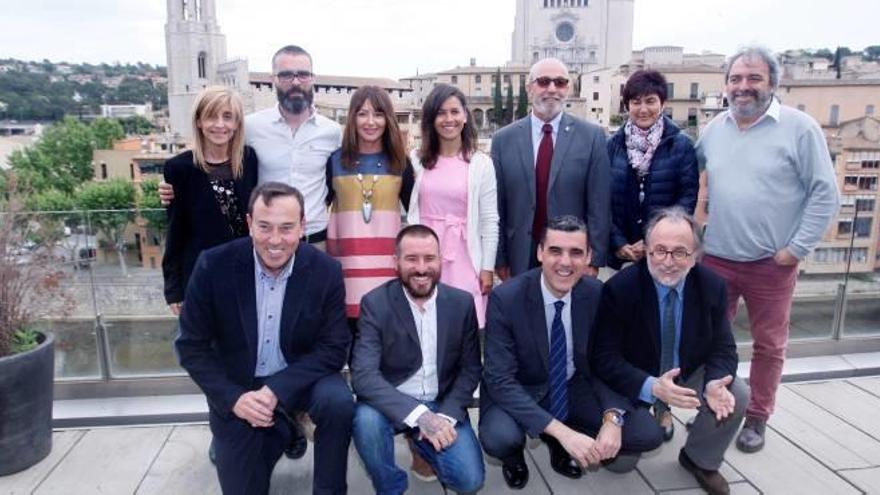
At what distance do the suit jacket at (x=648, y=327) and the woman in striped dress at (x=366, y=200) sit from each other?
0.91 meters

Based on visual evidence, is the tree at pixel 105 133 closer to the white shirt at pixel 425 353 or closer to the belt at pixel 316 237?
the belt at pixel 316 237

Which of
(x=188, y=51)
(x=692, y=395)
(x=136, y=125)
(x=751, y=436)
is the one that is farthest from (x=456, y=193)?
(x=136, y=125)

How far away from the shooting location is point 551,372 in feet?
7.70

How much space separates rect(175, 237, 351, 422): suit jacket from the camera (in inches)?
83.2

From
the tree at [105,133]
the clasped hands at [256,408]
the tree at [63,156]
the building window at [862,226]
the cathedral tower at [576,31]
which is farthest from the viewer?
the cathedral tower at [576,31]

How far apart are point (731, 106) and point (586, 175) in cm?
67

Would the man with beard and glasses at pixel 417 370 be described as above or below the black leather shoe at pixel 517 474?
above

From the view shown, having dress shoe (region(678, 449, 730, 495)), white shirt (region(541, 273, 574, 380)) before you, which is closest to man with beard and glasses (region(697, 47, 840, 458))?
dress shoe (region(678, 449, 730, 495))

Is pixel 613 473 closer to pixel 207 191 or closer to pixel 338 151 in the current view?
pixel 338 151

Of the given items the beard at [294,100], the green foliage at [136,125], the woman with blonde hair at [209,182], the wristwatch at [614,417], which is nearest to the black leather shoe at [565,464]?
the wristwatch at [614,417]

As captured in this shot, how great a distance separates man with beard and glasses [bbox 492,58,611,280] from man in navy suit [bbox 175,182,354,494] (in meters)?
0.91

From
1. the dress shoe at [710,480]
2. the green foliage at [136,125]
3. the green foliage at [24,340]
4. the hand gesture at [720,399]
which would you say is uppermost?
the green foliage at [136,125]

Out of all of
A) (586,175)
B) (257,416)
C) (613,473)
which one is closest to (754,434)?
(613,473)

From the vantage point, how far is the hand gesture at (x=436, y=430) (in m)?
2.07
